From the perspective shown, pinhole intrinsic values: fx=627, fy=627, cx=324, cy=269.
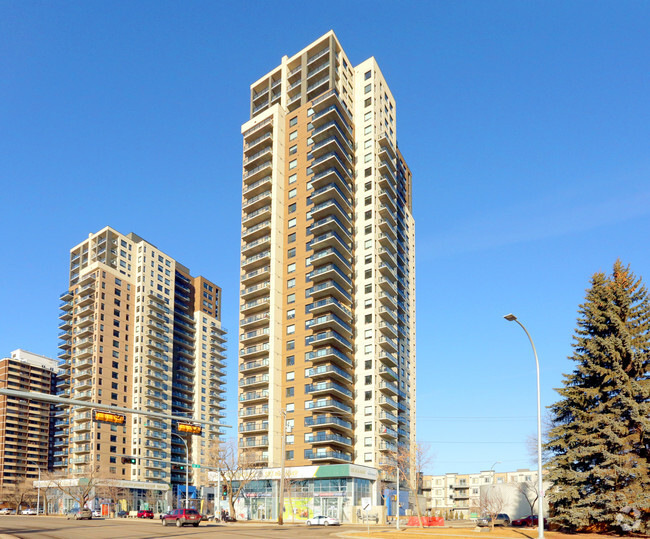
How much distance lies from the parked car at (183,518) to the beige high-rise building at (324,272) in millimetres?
28659

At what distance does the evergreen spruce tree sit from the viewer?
37.3m

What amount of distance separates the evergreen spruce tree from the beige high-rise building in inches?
1814

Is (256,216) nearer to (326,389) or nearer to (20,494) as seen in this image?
(326,389)

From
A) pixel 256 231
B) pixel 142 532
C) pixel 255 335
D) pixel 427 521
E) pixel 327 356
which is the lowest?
pixel 427 521

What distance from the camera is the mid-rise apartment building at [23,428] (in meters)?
182

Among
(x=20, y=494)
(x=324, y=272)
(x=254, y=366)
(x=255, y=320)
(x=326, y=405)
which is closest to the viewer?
(x=326, y=405)

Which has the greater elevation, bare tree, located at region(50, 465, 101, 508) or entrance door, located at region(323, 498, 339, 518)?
entrance door, located at region(323, 498, 339, 518)

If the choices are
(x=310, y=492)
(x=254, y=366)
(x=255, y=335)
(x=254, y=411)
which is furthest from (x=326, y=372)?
(x=310, y=492)

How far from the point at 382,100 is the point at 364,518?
71009 mm

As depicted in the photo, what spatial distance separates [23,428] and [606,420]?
188145 mm

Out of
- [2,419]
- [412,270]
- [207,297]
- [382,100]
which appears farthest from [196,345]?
[382,100]

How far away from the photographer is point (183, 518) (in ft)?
183

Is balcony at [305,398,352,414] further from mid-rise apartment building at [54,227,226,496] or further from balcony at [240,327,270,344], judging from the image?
mid-rise apartment building at [54,227,226,496]

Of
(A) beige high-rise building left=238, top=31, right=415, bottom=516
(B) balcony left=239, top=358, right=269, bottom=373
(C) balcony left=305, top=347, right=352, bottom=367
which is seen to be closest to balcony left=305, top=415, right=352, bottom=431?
(A) beige high-rise building left=238, top=31, right=415, bottom=516
